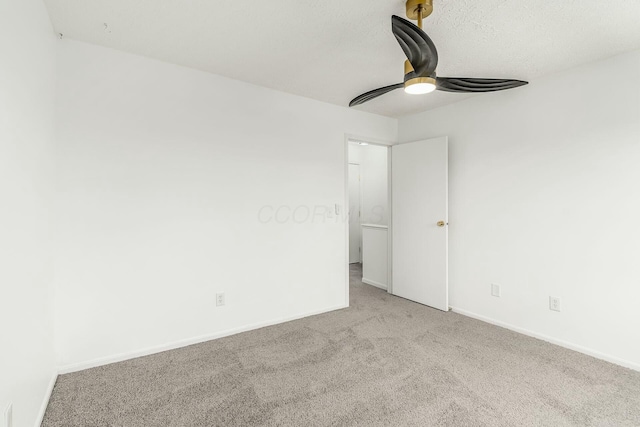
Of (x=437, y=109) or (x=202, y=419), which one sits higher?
(x=437, y=109)

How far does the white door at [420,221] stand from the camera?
341 centimetres

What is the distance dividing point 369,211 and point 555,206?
337 centimetres

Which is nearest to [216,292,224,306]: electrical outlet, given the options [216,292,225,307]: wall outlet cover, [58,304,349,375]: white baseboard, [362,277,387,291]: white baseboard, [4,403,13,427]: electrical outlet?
[216,292,225,307]: wall outlet cover

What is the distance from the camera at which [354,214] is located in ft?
20.0

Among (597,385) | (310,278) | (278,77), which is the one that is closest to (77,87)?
(278,77)

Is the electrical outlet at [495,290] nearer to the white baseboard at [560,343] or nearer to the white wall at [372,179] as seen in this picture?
the white baseboard at [560,343]

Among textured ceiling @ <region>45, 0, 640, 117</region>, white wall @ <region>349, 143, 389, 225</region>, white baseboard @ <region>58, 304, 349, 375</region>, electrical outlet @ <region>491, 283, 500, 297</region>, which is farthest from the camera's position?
white wall @ <region>349, 143, 389, 225</region>

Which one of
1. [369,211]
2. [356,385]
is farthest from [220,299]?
[369,211]

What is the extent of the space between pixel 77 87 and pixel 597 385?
402cm

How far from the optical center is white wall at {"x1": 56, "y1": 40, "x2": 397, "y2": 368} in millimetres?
2154

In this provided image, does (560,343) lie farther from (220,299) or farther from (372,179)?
(372,179)

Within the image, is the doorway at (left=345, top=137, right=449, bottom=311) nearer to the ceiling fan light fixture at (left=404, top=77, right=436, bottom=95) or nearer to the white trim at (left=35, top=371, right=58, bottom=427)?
the ceiling fan light fixture at (left=404, top=77, right=436, bottom=95)

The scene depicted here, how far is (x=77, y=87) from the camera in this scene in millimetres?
2141

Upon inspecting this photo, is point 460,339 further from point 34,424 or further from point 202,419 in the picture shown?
point 34,424
